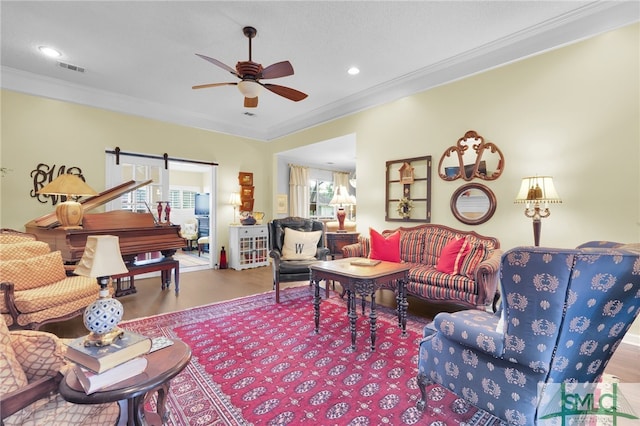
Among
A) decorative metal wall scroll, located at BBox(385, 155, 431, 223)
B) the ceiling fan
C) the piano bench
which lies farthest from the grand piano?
decorative metal wall scroll, located at BBox(385, 155, 431, 223)

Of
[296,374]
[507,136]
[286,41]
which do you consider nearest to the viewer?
[296,374]

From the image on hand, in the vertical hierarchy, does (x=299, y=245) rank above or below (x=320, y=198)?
below

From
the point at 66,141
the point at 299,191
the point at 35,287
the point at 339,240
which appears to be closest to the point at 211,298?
the point at 35,287

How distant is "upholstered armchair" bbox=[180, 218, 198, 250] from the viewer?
8.31 meters

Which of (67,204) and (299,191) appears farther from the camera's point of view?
(299,191)

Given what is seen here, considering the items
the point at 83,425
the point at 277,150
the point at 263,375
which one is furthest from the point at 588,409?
the point at 277,150

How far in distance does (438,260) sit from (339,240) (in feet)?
5.73

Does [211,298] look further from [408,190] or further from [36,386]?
[408,190]

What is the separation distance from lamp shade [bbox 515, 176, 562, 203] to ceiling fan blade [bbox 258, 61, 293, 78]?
2.60 m

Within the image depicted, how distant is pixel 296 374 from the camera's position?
2135 millimetres

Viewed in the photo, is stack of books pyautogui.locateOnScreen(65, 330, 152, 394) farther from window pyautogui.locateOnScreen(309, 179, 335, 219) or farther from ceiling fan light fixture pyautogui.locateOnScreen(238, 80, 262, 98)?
window pyautogui.locateOnScreen(309, 179, 335, 219)

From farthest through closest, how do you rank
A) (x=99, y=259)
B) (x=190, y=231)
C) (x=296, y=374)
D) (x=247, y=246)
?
(x=190, y=231) < (x=247, y=246) < (x=296, y=374) < (x=99, y=259)

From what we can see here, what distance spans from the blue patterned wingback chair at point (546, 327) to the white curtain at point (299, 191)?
6542mm

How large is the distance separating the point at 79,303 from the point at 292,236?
7.94 feet
